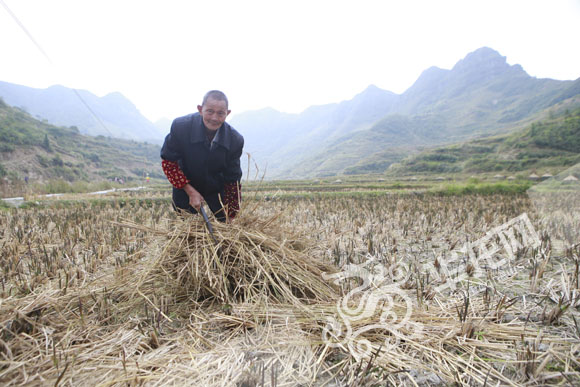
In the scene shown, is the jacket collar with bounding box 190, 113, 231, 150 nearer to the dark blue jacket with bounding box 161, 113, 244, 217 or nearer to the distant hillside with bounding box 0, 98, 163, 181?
the dark blue jacket with bounding box 161, 113, 244, 217

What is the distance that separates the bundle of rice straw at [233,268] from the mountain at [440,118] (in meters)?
69.2

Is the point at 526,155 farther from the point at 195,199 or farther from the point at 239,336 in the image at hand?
the point at 239,336

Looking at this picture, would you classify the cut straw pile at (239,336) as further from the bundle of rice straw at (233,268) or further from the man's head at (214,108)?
the man's head at (214,108)

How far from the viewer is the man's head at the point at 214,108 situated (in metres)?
2.36

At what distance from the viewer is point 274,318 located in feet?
4.85

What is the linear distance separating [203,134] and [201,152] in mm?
191

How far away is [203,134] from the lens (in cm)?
262

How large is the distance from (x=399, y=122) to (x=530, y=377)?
141 m

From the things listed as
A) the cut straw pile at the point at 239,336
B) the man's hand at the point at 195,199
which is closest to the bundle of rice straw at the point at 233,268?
the cut straw pile at the point at 239,336

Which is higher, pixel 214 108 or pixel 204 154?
pixel 214 108

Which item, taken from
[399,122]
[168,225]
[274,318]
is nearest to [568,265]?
[274,318]

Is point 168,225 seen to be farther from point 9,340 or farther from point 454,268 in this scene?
point 454,268

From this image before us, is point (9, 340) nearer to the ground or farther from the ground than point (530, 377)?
farther from the ground

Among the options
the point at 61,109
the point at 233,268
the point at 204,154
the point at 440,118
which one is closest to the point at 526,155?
the point at 204,154
